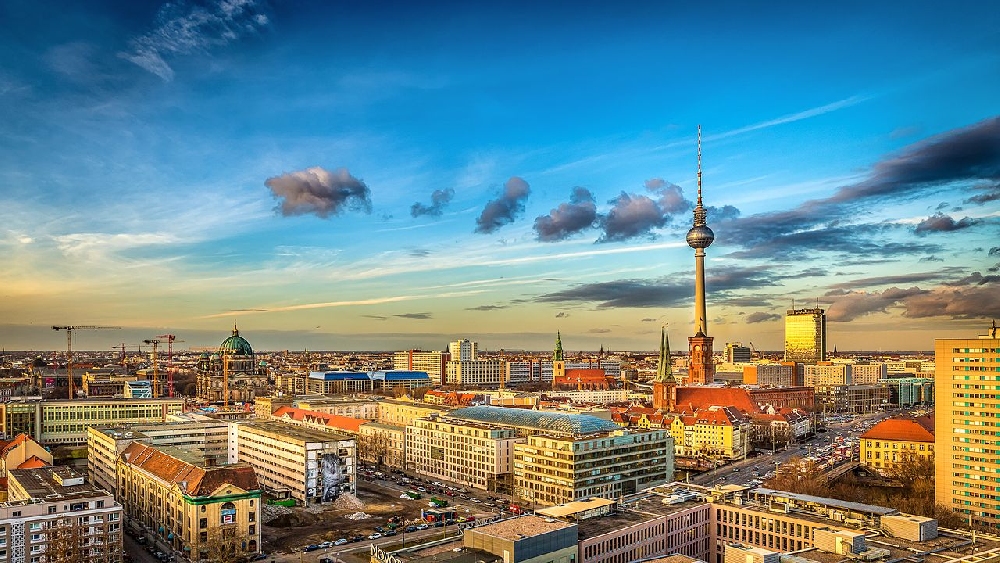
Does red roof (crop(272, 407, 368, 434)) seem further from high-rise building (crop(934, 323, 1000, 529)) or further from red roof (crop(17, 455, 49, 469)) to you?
high-rise building (crop(934, 323, 1000, 529))

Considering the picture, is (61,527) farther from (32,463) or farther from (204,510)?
(32,463)

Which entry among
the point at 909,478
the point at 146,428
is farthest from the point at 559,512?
the point at 146,428

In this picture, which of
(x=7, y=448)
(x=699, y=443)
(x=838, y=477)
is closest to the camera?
(x=7, y=448)

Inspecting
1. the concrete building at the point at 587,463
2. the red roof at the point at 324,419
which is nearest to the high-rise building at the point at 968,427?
the concrete building at the point at 587,463

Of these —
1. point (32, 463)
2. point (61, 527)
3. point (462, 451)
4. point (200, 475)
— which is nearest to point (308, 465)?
point (200, 475)

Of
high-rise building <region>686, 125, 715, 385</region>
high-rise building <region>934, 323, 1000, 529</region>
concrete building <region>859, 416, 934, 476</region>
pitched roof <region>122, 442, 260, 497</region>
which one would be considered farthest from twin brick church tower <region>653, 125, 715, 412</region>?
pitched roof <region>122, 442, 260, 497</region>

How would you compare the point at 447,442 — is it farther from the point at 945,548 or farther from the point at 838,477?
the point at 945,548
